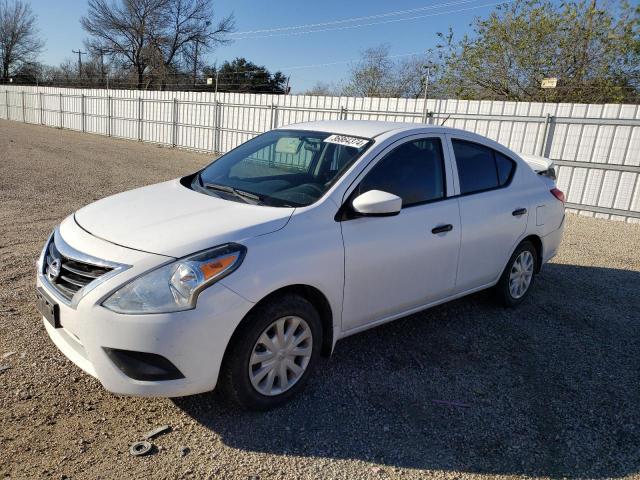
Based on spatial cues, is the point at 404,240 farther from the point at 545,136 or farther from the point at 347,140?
the point at 545,136

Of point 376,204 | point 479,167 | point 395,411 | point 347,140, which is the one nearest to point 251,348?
point 395,411

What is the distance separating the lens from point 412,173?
3691 mm

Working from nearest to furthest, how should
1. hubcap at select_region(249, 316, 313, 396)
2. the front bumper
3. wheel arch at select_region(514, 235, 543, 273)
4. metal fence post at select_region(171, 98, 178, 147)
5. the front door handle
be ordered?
the front bumper → hubcap at select_region(249, 316, 313, 396) → the front door handle → wheel arch at select_region(514, 235, 543, 273) → metal fence post at select_region(171, 98, 178, 147)

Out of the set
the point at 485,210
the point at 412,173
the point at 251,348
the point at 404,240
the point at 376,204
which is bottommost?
the point at 251,348

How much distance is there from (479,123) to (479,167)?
887cm

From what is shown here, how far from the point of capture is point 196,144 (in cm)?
2161

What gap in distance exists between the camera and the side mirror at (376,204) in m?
3.05

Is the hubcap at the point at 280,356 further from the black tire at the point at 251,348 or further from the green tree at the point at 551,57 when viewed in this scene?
the green tree at the point at 551,57

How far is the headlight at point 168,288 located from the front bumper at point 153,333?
33 millimetres

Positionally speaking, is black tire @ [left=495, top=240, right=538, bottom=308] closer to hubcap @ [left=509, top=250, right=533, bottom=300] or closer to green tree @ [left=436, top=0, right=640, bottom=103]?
hubcap @ [left=509, top=250, right=533, bottom=300]

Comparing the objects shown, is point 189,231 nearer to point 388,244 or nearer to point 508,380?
point 388,244

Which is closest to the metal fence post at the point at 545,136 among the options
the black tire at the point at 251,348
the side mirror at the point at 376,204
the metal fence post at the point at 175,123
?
the side mirror at the point at 376,204

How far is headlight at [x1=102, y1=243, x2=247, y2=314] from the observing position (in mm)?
2453

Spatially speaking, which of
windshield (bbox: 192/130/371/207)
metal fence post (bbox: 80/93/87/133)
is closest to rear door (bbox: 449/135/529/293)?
windshield (bbox: 192/130/371/207)
